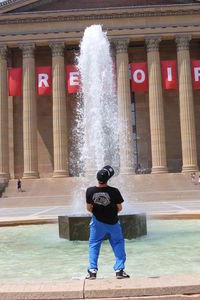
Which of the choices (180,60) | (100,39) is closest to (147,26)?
(180,60)

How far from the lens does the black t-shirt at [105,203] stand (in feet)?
18.6

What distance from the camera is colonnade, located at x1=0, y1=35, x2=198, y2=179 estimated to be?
132 ft

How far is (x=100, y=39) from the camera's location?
1958 centimetres

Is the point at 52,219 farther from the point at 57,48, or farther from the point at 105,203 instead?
the point at 57,48

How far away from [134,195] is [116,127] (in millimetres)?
13190

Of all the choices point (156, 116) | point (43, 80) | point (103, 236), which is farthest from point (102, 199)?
point (156, 116)

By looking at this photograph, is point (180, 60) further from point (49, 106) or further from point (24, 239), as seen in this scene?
point (24, 239)

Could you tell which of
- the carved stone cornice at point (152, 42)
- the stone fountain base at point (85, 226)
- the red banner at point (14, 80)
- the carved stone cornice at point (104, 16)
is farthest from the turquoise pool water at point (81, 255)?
the carved stone cornice at point (104, 16)

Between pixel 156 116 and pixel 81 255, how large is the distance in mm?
32923

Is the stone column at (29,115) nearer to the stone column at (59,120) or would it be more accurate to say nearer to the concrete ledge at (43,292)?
the stone column at (59,120)

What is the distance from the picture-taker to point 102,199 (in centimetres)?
566

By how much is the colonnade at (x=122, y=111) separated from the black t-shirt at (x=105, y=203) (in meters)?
33.9

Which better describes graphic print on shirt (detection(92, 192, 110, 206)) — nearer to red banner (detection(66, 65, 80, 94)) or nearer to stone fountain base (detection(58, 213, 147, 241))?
stone fountain base (detection(58, 213, 147, 241))

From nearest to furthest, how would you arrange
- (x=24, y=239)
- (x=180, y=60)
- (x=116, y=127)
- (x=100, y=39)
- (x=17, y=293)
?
(x=17, y=293)
(x=24, y=239)
(x=100, y=39)
(x=180, y=60)
(x=116, y=127)
